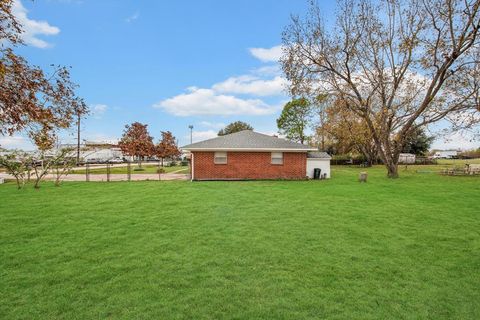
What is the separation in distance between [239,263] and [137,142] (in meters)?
34.6

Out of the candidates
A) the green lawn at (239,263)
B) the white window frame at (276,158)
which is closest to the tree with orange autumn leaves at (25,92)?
the green lawn at (239,263)

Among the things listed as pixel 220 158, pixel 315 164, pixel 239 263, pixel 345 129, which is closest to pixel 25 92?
pixel 239 263

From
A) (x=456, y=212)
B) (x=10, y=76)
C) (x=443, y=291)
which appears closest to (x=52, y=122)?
(x=10, y=76)

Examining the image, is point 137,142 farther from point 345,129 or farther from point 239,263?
point 239,263

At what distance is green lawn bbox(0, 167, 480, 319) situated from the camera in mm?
3354

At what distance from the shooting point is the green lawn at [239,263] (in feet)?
11.0

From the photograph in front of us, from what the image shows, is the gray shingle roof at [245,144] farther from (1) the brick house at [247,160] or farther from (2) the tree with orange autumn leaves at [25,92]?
(2) the tree with orange autumn leaves at [25,92]

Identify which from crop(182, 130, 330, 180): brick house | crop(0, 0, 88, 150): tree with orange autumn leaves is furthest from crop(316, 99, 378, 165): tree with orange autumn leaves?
crop(0, 0, 88, 150): tree with orange autumn leaves

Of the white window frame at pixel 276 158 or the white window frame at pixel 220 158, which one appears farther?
the white window frame at pixel 276 158

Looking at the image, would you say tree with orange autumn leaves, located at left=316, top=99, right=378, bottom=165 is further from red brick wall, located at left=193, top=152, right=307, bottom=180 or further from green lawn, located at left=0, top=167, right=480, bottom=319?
green lawn, located at left=0, top=167, right=480, bottom=319

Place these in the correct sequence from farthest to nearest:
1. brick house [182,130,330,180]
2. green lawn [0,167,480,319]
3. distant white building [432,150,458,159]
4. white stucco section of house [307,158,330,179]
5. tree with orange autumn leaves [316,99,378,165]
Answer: distant white building [432,150,458,159], tree with orange autumn leaves [316,99,378,165], white stucco section of house [307,158,330,179], brick house [182,130,330,180], green lawn [0,167,480,319]

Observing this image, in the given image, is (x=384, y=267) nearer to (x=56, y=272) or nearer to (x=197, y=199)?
(x=56, y=272)

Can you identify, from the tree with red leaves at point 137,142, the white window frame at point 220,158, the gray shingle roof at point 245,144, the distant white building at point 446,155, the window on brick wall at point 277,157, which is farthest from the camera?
the distant white building at point 446,155

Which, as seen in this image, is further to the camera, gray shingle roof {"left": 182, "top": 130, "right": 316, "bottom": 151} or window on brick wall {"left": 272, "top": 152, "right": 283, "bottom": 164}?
window on brick wall {"left": 272, "top": 152, "right": 283, "bottom": 164}
